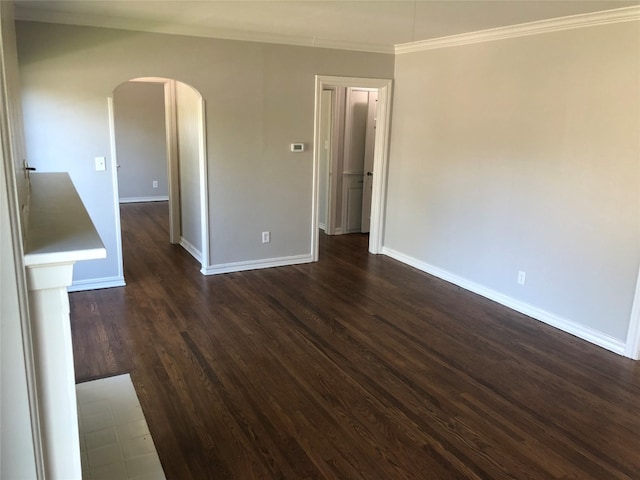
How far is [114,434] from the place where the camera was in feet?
8.44

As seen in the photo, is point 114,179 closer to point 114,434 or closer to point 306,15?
point 306,15

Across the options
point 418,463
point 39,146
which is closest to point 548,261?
point 418,463

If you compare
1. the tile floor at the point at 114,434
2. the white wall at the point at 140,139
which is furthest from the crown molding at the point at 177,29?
the white wall at the point at 140,139

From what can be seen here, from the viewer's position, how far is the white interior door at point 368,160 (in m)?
6.83

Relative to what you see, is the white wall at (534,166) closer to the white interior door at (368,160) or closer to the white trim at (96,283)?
the white interior door at (368,160)

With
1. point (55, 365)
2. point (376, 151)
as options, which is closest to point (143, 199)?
point (376, 151)

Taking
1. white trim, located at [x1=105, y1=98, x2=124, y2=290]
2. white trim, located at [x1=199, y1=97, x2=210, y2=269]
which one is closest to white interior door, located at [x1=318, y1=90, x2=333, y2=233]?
white trim, located at [x1=199, y1=97, x2=210, y2=269]

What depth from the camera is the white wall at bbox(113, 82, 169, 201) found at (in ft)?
30.3

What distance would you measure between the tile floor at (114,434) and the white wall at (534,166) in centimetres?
332

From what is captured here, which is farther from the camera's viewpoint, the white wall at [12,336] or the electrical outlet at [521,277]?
the electrical outlet at [521,277]

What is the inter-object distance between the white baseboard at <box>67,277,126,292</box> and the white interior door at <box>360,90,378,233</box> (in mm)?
3618

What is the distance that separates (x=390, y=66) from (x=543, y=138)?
2.17m

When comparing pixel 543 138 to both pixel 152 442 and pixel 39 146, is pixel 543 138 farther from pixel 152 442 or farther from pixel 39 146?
pixel 39 146

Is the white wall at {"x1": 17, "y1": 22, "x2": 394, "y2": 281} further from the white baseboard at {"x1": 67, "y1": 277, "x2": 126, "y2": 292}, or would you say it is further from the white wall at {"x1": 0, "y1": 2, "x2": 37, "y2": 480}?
the white wall at {"x1": 0, "y1": 2, "x2": 37, "y2": 480}
